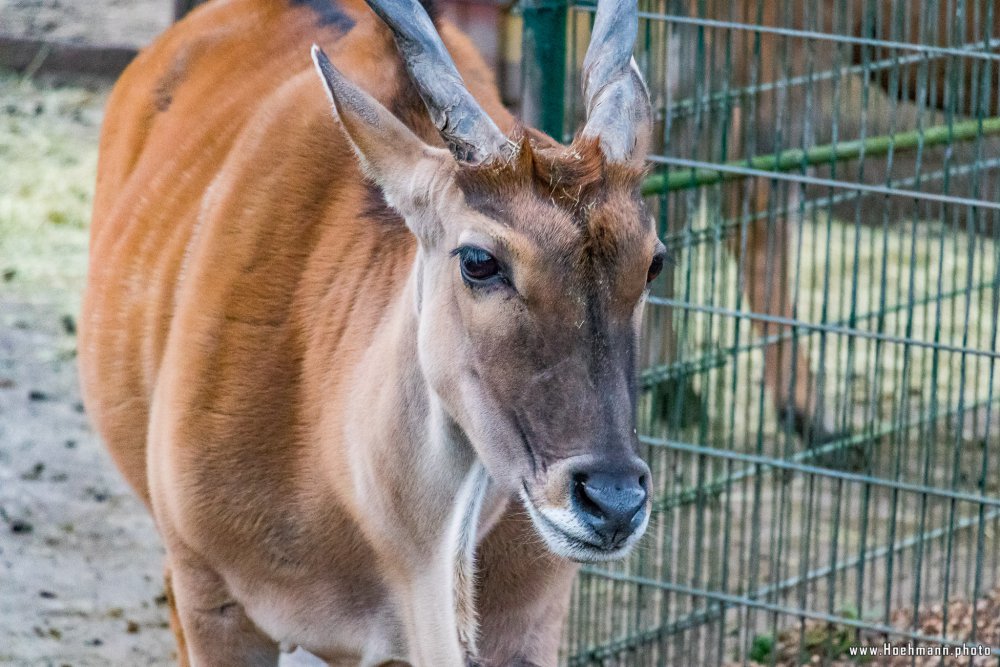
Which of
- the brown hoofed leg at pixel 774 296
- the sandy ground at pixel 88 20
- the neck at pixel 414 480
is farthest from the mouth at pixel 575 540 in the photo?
the sandy ground at pixel 88 20

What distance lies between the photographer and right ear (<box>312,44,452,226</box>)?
6.97 ft

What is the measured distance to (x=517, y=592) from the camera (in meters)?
2.56

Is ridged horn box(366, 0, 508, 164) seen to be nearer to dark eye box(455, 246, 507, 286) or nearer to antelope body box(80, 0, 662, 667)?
antelope body box(80, 0, 662, 667)

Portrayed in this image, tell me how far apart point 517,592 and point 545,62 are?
137 centimetres

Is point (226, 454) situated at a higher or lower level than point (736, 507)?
higher

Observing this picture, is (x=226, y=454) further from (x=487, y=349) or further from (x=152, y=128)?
(x=152, y=128)

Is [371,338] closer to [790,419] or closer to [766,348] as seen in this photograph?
[790,419]

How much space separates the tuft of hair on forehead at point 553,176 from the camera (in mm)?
2012

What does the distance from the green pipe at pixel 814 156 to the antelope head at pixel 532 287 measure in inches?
52.1

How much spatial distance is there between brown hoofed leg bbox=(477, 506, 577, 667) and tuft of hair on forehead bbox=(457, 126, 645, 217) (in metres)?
0.66

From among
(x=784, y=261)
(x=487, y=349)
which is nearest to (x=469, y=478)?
(x=487, y=349)

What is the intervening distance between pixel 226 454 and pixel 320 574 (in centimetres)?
27

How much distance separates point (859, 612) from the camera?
3.44m

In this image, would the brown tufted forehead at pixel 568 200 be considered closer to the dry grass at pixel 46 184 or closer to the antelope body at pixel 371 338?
the antelope body at pixel 371 338
